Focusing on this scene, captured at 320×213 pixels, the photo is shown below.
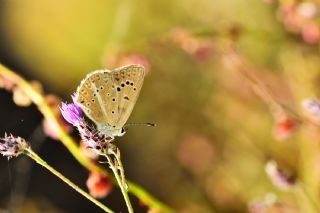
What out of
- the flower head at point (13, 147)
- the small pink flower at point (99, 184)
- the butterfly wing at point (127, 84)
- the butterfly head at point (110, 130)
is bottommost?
the flower head at point (13, 147)

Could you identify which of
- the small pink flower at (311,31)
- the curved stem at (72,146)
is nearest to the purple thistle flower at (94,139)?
the curved stem at (72,146)

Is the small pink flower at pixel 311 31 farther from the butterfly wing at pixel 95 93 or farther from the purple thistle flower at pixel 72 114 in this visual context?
the purple thistle flower at pixel 72 114

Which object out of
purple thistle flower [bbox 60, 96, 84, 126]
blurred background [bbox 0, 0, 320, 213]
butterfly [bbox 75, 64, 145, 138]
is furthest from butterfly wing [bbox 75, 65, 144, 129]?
blurred background [bbox 0, 0, 320, 213]

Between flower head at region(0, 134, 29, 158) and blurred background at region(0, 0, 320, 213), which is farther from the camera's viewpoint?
blurred background at region(0, 0, 320, 213)

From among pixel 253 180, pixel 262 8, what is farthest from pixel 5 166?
pixel 262 8

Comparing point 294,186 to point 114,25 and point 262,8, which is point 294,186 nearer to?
point 262,8

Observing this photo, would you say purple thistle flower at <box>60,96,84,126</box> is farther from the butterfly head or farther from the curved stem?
the curved stem
